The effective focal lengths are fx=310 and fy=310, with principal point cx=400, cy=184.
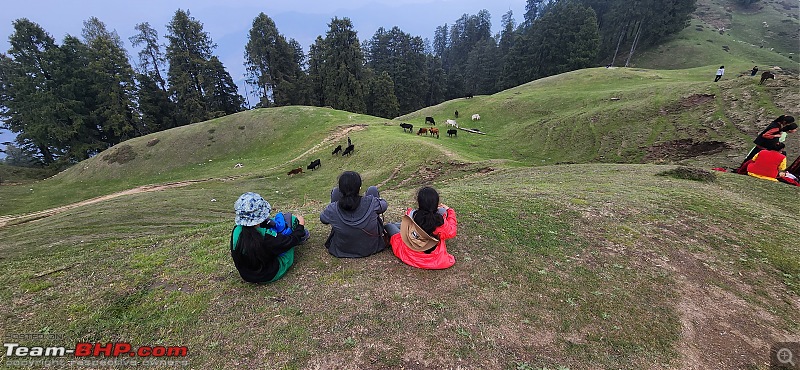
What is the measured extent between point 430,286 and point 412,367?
5.41 feet

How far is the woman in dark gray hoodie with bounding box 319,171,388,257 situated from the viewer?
219 inches

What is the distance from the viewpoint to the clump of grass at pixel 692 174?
11844mm

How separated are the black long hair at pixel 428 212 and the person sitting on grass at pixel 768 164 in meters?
14.5

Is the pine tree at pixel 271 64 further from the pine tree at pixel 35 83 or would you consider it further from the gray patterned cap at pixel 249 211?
the gray patterned cap at pixel 249 211

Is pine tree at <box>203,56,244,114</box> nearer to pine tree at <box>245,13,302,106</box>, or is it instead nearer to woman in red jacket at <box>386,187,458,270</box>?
pine tree at <box>245,13,302,106</box>

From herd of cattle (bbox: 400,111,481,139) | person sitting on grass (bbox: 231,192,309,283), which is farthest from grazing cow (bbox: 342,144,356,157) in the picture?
person sitting on grass (bbox: 231,192,309,283)

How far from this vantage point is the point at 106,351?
4.32 m

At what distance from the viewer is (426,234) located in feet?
18.4

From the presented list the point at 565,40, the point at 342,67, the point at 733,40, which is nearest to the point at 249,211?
the point at 342,67

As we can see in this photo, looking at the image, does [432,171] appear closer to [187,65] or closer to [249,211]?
[249,211]

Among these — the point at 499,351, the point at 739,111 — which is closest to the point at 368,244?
the point at 499,351

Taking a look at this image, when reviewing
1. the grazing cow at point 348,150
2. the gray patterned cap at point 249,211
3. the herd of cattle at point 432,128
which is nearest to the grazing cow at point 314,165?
the grazing cow at point 348,150

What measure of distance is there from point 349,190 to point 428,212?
1.46 m

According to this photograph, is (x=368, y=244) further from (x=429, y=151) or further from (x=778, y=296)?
(x=429, y=151)
